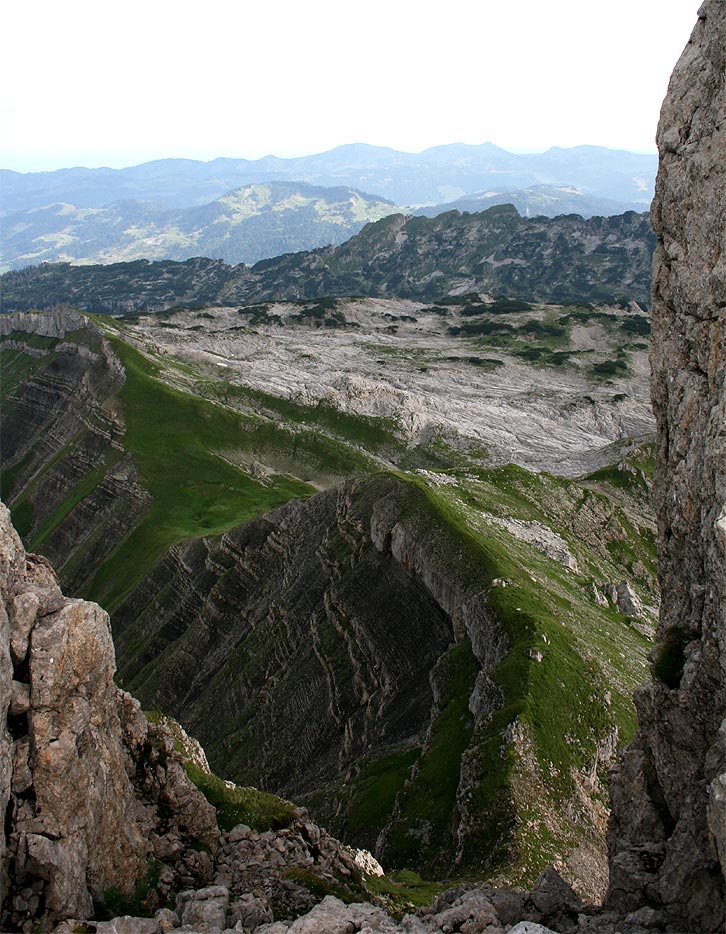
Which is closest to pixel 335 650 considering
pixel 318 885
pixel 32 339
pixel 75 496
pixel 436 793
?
pixel 436 793

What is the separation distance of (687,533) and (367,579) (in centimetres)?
2744

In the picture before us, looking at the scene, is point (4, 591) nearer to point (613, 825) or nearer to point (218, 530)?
point (613, 825)

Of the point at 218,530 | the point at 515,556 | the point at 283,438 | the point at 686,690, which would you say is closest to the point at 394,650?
the point at 515,556

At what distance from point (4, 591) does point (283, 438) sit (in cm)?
8718

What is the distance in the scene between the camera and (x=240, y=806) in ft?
82.1

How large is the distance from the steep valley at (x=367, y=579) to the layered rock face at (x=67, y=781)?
11745mm

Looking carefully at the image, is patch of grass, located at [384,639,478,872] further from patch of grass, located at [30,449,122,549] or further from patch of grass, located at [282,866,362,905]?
patch of grass, located at [30,449,122,549]

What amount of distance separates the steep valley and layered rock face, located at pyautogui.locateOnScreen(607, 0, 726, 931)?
7.87 metres

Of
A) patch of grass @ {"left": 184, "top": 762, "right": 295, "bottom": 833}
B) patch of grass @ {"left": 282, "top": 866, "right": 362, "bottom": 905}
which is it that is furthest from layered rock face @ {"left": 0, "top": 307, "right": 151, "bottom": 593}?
patch of grass @ {"left": 282, "top": 866, "right": 362, "bottom": 905}

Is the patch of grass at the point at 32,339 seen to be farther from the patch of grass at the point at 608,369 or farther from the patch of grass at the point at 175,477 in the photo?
the patch of grass at the point at 608,369

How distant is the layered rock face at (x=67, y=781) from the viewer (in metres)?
17.8

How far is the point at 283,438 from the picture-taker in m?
106

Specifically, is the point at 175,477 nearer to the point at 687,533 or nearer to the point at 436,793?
the point at 436,793

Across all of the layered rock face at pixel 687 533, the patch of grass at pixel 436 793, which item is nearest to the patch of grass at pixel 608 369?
the patch of grass at pixel 436 793
